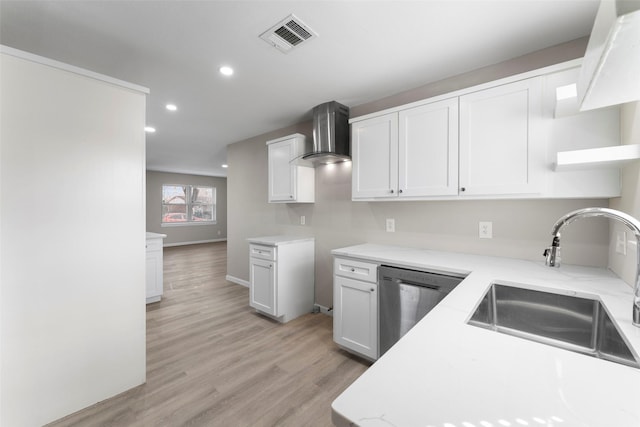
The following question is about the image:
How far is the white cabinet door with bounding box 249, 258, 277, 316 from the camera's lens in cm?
297

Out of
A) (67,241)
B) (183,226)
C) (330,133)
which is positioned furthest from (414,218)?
(183,226)

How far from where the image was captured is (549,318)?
1.23 metres

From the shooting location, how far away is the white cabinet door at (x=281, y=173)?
10.7ft

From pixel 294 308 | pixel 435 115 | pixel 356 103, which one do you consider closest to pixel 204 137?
pixel 356 103

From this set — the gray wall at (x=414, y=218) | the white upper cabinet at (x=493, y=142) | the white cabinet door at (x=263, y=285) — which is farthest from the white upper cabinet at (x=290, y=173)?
the white upper cabinet at (x=493, y=142)

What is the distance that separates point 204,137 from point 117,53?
94.9 inches

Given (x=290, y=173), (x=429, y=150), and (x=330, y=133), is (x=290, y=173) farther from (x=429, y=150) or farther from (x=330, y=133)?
(x=429, y=150)

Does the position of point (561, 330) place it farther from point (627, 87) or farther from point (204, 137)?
point (204, 137)

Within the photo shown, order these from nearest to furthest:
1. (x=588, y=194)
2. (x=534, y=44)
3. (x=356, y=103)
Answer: (x=588, y=194), (x=534, y=44), (x=356, y=103)

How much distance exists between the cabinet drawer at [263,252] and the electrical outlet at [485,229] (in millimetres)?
2010

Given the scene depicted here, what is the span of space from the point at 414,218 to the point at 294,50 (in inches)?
Result: 69.1

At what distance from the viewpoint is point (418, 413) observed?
0.50m

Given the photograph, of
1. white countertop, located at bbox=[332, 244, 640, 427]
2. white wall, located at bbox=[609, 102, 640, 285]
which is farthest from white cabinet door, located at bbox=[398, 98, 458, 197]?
white countertop, located at bbox=[332, 244, 640, 427]

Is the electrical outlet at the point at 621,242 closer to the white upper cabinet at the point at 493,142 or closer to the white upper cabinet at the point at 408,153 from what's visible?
the white upper cabinet at the point at 493,142
